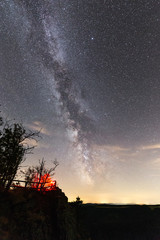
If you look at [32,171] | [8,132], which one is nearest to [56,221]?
[32,171]

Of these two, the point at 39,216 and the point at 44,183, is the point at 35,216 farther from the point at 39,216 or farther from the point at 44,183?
the point at 44,183

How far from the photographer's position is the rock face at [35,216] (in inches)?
760

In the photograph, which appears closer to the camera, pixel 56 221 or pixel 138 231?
pixel 56 221

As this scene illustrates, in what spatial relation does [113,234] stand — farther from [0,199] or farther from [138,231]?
[0,199]

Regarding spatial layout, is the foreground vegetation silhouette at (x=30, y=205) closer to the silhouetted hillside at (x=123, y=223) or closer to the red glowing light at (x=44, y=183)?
the red glowing light at (x=44, y=183)

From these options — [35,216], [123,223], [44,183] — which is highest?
[44,183]

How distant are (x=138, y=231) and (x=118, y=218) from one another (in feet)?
19.5

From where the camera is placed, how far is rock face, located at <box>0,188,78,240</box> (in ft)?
63.4

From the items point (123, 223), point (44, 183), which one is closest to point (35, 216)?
point (44, 183)

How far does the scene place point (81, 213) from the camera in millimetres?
31391

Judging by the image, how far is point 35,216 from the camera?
71.5 ft

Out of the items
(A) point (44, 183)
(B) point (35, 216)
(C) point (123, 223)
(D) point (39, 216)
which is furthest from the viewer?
(C) point (123, 223)

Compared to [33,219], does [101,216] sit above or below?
above

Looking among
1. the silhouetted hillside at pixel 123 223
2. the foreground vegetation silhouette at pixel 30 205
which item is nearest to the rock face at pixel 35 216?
the foreground vegetation silhouette at pixel 30 205
